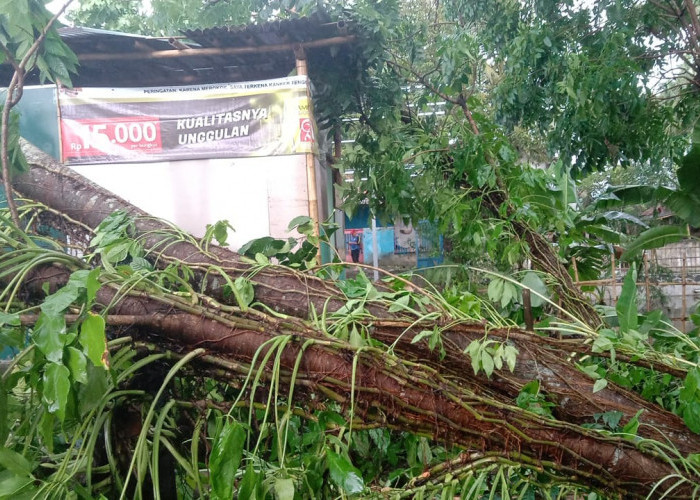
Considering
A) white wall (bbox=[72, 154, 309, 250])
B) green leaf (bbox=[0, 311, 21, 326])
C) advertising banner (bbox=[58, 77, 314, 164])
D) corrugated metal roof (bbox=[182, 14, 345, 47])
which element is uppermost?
corrugated metal roof (bbox=[182, 14, 345, 47])

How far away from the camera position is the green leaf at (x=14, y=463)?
96 centimetres

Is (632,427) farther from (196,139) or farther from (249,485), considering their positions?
(196,139)

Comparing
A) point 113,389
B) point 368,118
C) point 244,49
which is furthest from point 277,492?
point 244,49

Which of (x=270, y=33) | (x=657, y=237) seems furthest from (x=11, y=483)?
(x=270, y=33)

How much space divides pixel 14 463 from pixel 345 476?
64 cm

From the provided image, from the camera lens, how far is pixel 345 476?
1.05 metres

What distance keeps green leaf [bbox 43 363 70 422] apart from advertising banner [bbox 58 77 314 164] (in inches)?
140

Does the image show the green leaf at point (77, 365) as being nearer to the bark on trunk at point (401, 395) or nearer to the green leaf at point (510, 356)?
the bark on trunk at point (401, 395)

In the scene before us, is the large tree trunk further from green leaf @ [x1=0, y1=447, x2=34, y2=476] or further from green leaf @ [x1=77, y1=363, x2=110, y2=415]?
green leaf @ [x1=0, y1=447, x2=34, y2=476]

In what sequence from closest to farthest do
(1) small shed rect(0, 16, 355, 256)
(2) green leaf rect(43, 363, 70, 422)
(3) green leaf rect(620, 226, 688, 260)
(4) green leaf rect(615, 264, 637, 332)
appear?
1. (2) green leaf rect(43, 363, 70, 422)
2. (4) green leaf rect(615, 264, 637, 332)
3. (3) green leaf rect(620, 226, 688, 260)
4. (1) small shed rect(0, 16, 355, 256)

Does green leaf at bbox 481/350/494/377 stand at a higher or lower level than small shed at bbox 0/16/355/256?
lower

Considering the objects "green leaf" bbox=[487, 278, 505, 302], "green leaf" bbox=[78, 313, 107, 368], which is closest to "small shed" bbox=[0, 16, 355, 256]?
"green leaf" bbox=[487, 278, 505, 302]

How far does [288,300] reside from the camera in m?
1.52

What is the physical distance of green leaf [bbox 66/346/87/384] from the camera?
93cm
